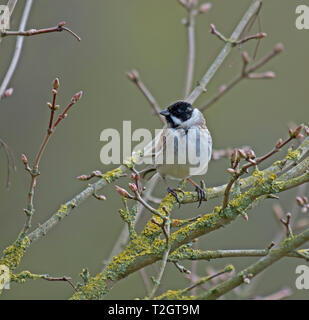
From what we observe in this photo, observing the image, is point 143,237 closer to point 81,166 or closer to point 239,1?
point 81,166

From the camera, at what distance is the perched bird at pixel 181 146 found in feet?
10.5

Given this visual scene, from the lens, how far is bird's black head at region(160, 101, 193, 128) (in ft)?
11.1

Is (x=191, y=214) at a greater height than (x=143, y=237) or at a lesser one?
greater

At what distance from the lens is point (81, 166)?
6.71 meters

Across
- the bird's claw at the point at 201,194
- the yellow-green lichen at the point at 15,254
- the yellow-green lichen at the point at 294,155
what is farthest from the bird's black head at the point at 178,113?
the yellow-green lichen at the point at 15,254

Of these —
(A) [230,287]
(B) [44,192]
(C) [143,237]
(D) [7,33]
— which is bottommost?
(A) [230,287]

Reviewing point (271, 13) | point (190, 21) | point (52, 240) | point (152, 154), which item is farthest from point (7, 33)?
point (271, 13)

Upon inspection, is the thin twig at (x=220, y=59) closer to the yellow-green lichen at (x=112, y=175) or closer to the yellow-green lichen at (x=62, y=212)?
the yellow-green lichen at (x=112, y=175)

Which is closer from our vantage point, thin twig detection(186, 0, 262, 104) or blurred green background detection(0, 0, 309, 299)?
thin twig detection(186, 0, 262, 104)

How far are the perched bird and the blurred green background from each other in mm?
2543

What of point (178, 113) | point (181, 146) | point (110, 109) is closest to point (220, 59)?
point (178, 113)

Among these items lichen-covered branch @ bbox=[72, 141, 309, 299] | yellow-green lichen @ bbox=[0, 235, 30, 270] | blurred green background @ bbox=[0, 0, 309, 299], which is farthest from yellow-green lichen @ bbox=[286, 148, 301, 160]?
blurred green background @ bbox=[0, 0, 309, 299]

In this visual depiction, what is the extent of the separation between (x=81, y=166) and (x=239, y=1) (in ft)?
11.5

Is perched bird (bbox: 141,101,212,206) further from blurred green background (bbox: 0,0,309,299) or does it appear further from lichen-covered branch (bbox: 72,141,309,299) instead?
blurred green background (bbox: 0,0,309,299)
